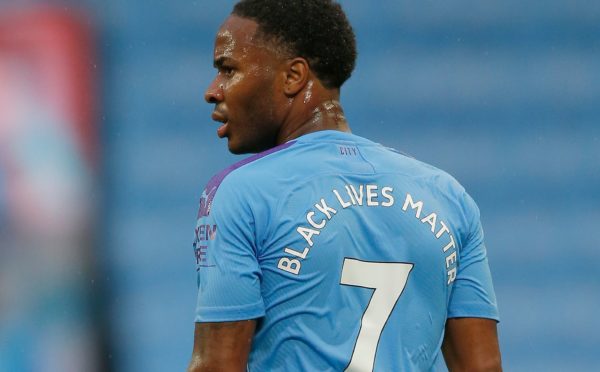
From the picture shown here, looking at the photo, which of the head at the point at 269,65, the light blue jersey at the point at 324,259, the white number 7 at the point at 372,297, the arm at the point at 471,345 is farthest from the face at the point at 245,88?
the arm at the point at 471,345

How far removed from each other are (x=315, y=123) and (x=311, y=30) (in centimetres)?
18

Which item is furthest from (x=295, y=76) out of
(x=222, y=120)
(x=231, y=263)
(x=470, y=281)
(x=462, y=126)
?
(x=462, y=126)

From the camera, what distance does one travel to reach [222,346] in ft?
6.48

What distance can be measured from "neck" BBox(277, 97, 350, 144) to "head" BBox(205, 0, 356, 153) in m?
0.01

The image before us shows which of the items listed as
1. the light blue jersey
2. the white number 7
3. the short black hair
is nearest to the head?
the short black hair

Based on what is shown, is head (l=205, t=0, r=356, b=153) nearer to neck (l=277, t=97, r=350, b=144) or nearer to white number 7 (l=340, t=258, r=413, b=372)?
neck (l=277, t=97, r=350, b=144)

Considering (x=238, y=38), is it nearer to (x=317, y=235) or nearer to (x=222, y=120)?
(x=222, y=120)

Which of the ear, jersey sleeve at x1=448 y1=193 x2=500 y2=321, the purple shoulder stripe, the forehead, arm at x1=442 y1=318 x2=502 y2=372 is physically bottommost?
arm at x1=442 y1=318 x2=502 y2=372

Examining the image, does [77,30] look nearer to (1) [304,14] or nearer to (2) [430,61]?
(2) [430,61]

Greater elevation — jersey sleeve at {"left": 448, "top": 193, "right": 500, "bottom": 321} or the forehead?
the forehead

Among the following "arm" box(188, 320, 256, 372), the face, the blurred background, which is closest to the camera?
"arm" box(188, 320, 256, 372)

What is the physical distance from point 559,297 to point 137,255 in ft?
6.68

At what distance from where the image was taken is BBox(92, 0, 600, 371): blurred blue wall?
535 cm

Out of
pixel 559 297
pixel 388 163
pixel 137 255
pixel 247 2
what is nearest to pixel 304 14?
pixel 247 2
